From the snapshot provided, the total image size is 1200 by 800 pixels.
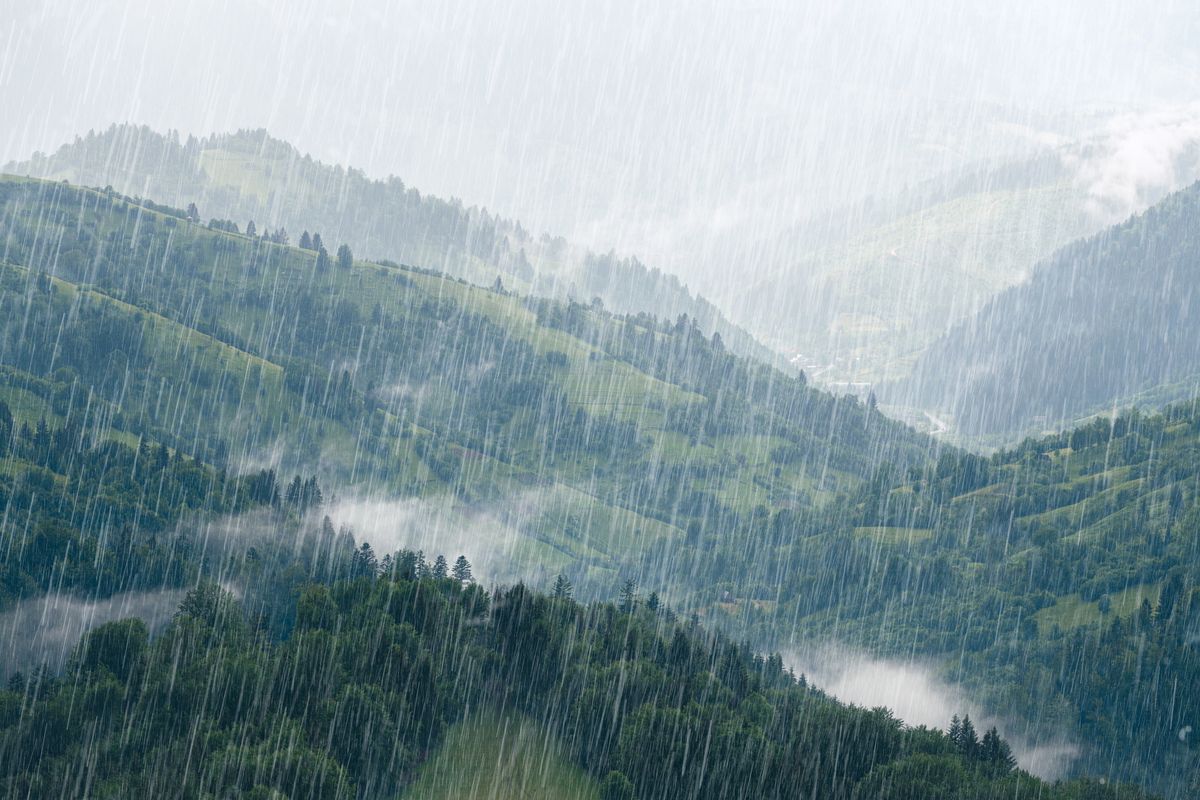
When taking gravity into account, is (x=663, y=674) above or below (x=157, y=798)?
above

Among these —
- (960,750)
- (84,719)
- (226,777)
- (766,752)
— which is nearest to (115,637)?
(84,719)

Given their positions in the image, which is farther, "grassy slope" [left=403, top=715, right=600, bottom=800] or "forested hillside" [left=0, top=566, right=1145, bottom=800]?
"grassy slope" [left=403, top=715, right=600, bottom=800]

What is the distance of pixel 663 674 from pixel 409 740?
37338 millimetres

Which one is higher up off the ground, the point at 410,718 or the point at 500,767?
the point at 410,718

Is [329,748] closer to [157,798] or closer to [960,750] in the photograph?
[157,798]

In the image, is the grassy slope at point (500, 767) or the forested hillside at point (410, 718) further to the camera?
the grassy slope at point (500, 767)

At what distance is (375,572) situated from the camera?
652 feet

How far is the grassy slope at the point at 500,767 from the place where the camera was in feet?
355

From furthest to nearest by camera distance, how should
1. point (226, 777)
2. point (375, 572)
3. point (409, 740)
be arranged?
point (375, 572)
point (409, 740)
point (226, 777)

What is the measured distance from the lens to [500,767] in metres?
112

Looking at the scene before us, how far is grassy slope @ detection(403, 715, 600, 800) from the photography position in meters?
108

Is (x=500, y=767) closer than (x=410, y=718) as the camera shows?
Yes

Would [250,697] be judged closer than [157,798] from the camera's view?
No

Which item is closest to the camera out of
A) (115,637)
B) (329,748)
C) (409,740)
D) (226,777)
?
(226,777)
